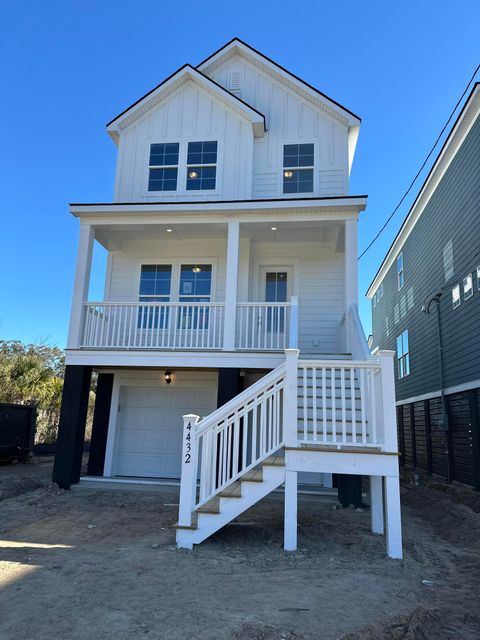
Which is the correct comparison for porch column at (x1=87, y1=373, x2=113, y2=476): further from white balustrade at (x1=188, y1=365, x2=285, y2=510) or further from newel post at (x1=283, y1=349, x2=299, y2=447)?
newel post at (x1=283, y1=349, x2=299, y2=447)

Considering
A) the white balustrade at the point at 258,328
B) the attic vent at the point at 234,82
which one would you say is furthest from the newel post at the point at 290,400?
the attic vent at the point at 234,82

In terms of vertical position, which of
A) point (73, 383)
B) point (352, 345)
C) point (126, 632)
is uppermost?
point (352, 345)

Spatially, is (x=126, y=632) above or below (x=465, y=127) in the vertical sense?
below

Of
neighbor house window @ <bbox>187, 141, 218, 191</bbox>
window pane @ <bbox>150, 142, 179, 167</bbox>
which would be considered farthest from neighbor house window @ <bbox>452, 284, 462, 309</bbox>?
window pane @ <bbox>150, 142, 179, 167</bbox>

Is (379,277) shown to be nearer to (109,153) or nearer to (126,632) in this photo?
(109,153)

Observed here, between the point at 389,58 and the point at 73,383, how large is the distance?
11.9 m

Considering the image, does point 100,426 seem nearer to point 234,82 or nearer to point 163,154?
point 163,154

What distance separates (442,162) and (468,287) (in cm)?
368

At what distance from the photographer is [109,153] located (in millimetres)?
11766

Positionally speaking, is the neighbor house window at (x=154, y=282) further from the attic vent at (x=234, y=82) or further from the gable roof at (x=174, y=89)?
the attic vent at (x=234, y=82)

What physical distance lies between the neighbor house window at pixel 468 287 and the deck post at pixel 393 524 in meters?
6.82

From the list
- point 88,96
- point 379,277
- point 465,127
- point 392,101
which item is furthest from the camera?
point 379,277

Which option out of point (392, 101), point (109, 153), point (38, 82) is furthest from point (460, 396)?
point (38, 82)

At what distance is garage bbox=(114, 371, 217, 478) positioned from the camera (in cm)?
995
